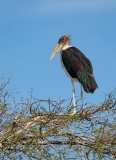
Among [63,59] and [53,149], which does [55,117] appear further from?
[63,59]

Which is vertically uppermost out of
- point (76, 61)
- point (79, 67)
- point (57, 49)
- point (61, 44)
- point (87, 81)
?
point (61, 44)

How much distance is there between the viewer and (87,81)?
1255 cm

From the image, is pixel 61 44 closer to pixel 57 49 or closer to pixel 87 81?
pixel 57 49

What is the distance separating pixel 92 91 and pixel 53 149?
12.2 feet

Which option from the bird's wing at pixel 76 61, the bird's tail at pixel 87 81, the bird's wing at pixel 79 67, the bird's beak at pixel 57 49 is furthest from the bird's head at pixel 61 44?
the bird's tail at pixel 87 81

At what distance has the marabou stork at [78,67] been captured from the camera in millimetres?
12492

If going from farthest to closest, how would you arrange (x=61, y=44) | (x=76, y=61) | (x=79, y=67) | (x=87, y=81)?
(x=61, y=44) → (x=76, y=61) → (x=79, y=67) → (x=87, y=81)

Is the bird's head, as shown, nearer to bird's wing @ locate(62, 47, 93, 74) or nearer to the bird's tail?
bird's wing @ locate(62, 47, 93, 74)

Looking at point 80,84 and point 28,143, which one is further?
point 80,84

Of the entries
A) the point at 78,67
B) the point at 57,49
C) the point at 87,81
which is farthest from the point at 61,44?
the point at 87,81

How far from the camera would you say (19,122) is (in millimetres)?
8422

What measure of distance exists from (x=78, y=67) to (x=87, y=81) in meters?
0.60

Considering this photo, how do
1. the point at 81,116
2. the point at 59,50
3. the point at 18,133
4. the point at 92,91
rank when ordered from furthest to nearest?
the point at 59,50
the point at 92,91
the point at 81,116
the point at 18,133

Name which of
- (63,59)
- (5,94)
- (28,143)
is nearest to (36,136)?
(28,143)
